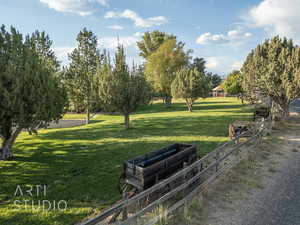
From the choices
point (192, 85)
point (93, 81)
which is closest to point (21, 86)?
point (93, 81)

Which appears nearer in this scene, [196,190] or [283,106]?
[196,190]

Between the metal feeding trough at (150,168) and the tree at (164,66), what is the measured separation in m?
32.6

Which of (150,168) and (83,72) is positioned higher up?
(83,72)

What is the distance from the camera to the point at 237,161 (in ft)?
27.9

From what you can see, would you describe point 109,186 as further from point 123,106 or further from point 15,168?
point 123,106

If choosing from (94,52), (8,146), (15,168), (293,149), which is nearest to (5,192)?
(15,168)

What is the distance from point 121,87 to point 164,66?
1000 inches

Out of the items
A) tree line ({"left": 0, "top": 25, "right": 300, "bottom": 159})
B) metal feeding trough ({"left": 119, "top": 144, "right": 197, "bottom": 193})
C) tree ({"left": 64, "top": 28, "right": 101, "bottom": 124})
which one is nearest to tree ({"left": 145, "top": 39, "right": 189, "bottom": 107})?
tree line ({"left": 0, "top": 25, "right": 300, "bottom": 159})

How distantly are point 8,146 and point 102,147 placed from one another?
509 cm

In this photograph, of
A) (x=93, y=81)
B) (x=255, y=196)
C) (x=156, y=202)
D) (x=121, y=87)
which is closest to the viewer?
(x=156, y=202)

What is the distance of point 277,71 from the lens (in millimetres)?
16125

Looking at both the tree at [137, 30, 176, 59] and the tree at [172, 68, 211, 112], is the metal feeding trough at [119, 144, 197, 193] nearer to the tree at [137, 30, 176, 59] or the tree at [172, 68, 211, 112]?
the tree at [172, 68, 211, 112]

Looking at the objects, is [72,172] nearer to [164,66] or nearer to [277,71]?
[277,71]

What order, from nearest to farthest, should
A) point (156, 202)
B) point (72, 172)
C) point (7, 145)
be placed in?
point (156, 202)
point (72, 172)
point (7, 145)
